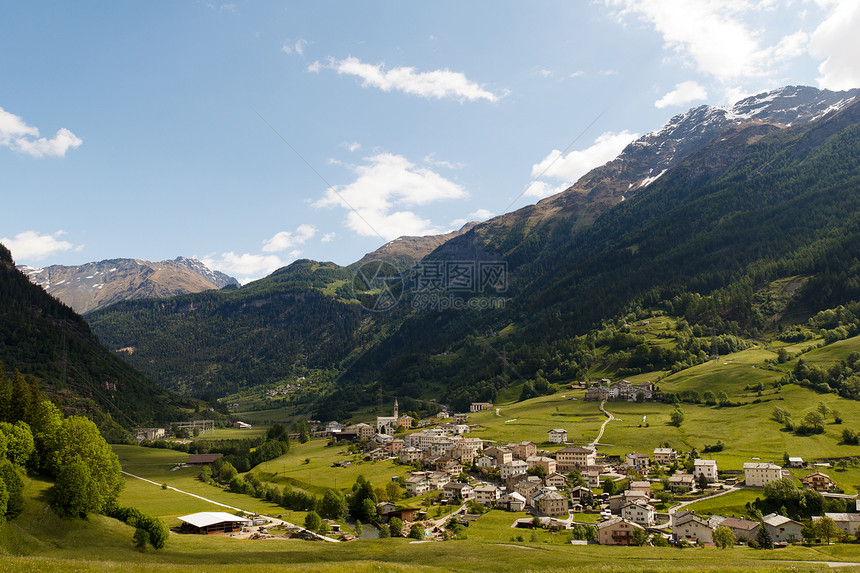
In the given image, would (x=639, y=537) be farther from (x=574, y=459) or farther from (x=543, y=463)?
(x=574, y=459)

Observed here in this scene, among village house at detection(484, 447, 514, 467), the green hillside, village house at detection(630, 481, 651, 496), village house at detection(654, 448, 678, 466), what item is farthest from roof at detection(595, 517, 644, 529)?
the green hillside

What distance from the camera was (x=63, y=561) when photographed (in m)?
33.2

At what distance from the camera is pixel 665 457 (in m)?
92.4

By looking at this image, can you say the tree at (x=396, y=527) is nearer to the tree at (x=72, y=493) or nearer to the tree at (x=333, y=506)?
the tree at (x=333, y=506)

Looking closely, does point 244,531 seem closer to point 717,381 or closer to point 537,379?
point 717,381

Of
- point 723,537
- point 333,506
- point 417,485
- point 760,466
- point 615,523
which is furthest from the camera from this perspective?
point 417,485

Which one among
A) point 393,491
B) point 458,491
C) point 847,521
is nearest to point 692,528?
point 847,521

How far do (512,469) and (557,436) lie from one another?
75.2ft

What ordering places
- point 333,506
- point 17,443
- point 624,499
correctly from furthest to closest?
point 333,506, point 624,499, point 17,443

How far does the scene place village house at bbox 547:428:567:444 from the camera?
114500mm

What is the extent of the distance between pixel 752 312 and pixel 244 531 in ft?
589

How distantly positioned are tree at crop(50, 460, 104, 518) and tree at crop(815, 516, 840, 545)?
7255cm

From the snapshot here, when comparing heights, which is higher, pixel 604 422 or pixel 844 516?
pixel 604 422

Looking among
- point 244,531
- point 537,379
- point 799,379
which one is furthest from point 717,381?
point 244,531
